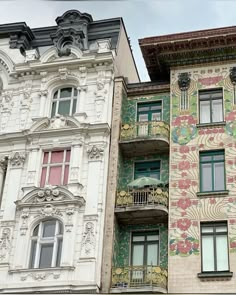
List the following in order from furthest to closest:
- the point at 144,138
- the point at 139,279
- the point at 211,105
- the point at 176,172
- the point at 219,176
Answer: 1. the point at 211,105
2. the point at 144,138
3. the point at 176,172
4. the point at 219,176
5. the point at 139,279

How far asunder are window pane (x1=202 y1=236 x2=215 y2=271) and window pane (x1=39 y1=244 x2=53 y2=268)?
21.4ft

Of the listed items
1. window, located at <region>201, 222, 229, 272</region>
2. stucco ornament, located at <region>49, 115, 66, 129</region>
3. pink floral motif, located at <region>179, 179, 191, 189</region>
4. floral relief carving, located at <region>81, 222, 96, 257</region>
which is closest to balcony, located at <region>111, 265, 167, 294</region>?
floral relief carving, located at <region>81, 222, 96, 257</region>

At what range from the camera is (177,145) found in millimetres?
29328

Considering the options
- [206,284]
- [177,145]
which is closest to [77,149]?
[177,145]

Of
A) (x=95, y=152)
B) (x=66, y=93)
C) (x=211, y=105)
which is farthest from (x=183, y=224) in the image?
(x=66, y=93)

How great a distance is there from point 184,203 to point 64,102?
860cm

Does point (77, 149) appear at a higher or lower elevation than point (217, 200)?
higher

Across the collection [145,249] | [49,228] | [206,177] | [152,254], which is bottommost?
[152,254]

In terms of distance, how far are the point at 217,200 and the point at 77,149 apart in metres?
6.97

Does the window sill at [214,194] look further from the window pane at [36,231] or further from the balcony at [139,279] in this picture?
the window pane at [36,231]

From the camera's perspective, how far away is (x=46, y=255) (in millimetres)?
27156

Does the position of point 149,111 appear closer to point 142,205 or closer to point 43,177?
point 142,205

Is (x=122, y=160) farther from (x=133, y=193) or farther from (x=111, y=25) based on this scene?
(x=111, y=25)

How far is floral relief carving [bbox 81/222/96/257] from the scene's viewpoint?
26531mm
